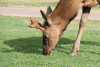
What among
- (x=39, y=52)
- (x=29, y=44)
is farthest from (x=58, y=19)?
(x=29, y=44)

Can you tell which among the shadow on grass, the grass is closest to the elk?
the grass

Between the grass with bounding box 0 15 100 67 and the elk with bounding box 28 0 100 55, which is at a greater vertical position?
the elk with bounding box 28 0 100 55

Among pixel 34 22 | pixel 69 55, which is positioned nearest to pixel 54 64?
pixel 69 55

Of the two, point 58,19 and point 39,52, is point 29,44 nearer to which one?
point 39,52

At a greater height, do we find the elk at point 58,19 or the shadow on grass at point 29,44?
the elk at point 58,19

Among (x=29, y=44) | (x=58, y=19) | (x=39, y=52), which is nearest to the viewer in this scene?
(x=58, y=19)

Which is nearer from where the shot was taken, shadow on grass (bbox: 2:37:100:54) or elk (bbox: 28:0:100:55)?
elk (bbox: 28:0:100:55)

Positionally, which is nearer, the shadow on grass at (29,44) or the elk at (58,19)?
the elk at (58,19)

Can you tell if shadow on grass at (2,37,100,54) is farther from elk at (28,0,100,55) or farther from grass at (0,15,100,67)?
→ elk at (28,0,100,55)

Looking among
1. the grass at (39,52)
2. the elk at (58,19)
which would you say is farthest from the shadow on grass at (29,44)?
the elk at (58,19)

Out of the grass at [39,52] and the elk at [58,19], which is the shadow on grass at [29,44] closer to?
the grass at [39,52]

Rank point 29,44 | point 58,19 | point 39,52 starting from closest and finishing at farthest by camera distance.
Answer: point 58,19 → point 39,52 → point 29,44

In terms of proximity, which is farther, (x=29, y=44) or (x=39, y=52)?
(x=29, y=44)

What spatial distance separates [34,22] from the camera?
606 cm
